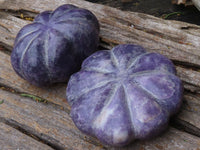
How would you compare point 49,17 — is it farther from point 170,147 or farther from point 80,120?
point 170,147

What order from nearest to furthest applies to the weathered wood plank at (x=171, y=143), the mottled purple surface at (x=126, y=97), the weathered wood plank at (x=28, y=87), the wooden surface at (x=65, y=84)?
the mottled purple surface at (x=126, y=97) → the weathered wood plank at (x=171, y=143) → the wooden surface at (x=65, y=84) → the weathered wood plank at (x=28, y=87)

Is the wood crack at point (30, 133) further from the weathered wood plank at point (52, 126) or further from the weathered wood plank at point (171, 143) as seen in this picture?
the weathered wood plank at point (171, 143)

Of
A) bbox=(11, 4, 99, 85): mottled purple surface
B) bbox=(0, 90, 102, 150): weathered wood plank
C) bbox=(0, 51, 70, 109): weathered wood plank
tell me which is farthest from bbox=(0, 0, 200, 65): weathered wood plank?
bbox=(0, 90, 102, 150): weathered wood plank

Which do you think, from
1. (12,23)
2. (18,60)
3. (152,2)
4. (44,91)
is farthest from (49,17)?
(152,2)

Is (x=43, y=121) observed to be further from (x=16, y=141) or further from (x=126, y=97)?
(x=126, y=97)

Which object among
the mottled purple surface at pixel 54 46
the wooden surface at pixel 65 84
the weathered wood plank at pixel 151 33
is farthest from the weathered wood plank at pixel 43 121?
the weathered wood plank at pixel 151 33

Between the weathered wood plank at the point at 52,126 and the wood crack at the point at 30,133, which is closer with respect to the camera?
the weathered wood plank at the point at 52,126

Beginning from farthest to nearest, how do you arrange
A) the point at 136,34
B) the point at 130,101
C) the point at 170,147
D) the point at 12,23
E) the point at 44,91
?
the point at 12,23, the point at 136,34, the point at 44,91, the point at 170,147, the point at 130,101
